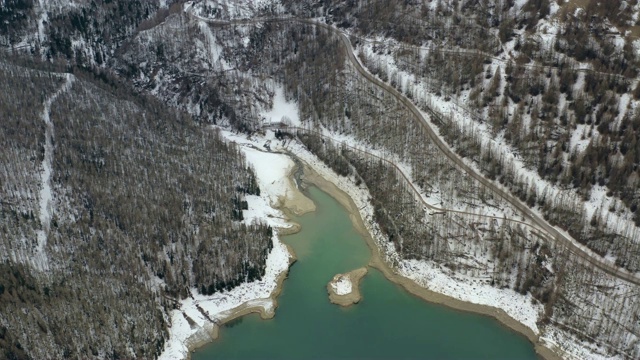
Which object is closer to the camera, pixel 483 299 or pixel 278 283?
pixel 483 299

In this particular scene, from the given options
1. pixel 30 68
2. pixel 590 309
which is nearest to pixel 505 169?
pixel 590 309

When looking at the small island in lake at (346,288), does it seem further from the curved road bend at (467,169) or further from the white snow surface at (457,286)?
the curved road bend at (467,169)

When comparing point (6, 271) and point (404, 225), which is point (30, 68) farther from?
point (404, 225)

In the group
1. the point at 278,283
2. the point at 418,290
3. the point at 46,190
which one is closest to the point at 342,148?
the point at 278,283

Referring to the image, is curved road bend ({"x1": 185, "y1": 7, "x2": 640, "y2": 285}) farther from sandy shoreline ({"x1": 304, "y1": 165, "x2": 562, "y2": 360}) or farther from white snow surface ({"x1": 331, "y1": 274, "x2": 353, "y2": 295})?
white snow surface ({"x1": 331, "y1": 274, "x2": 353, "y2": 295})

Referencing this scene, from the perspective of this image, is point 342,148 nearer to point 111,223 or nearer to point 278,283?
point 278,283

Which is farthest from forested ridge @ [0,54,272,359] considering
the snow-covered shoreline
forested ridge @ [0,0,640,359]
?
the snow-covered shoreline
